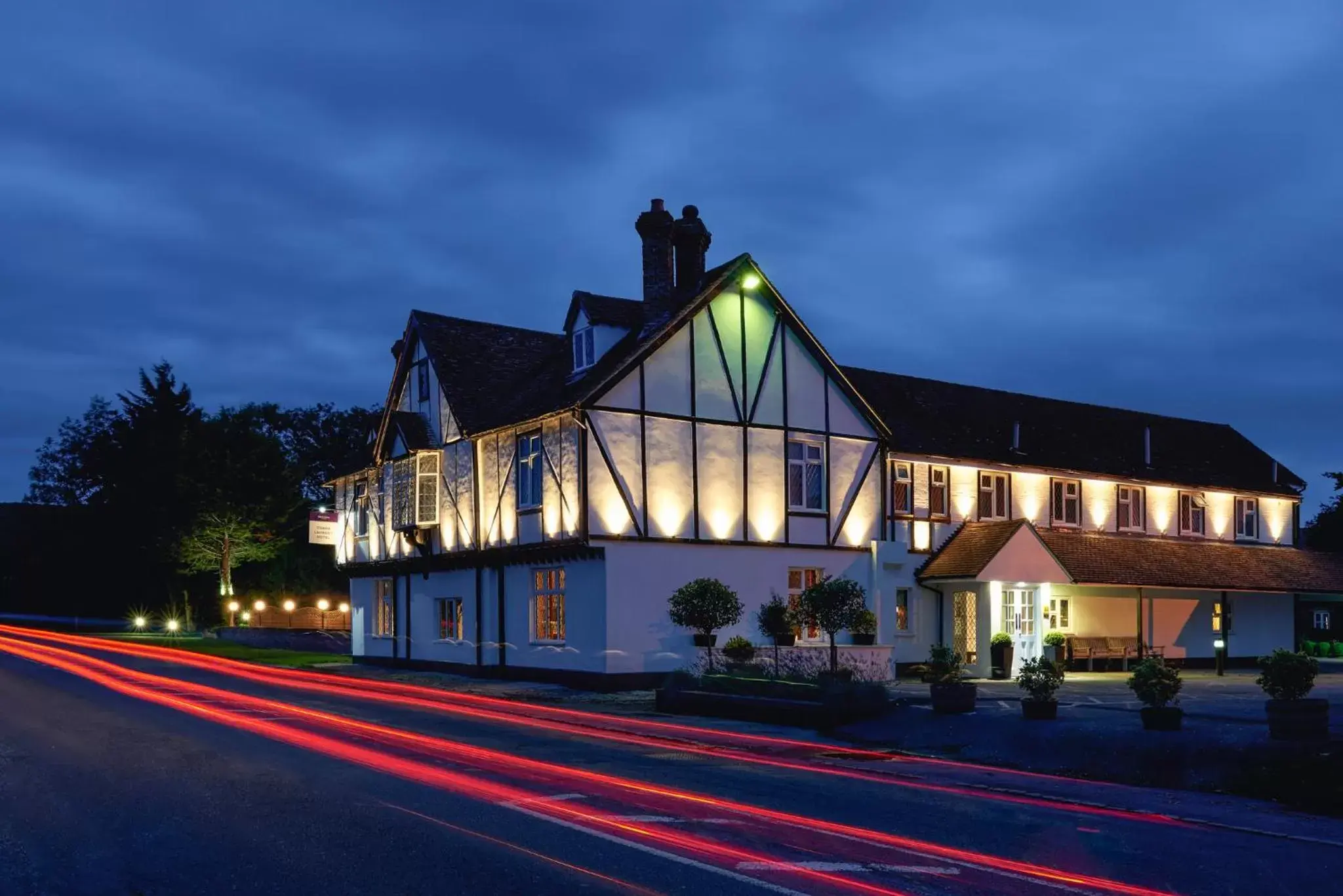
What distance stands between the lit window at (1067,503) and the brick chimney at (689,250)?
14.5 meters

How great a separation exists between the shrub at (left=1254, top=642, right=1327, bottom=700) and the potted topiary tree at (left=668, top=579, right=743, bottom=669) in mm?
14333

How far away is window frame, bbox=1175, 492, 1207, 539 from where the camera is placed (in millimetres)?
43969

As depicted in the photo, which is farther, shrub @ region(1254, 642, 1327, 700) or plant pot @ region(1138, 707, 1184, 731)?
plant pot @ region(1138, 707, 1184, 731)

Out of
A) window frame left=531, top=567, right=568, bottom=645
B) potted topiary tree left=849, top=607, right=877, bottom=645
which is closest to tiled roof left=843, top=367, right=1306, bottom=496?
potted topiary tree left=849, top=607, right=877, bottom=645

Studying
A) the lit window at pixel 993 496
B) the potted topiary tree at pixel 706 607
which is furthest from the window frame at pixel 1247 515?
the potted topiary tree at pixel 706 607

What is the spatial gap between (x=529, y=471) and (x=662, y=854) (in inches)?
939

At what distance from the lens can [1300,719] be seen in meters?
15.8

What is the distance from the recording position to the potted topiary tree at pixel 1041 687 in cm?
1928

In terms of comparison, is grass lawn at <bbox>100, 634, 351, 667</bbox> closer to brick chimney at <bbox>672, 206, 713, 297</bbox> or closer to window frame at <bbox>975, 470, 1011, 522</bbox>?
brick chimney at <bbox>672, 206, 713, 297</bbox>

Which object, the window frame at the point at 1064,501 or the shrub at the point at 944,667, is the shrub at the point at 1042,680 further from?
the window frame at the point at 1064,501

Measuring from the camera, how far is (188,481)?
6412 centimetres

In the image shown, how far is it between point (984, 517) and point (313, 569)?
146 feet

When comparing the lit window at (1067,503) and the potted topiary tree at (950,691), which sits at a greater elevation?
the lit window at (1067,503)

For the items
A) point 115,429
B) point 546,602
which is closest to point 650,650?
point 546,602
